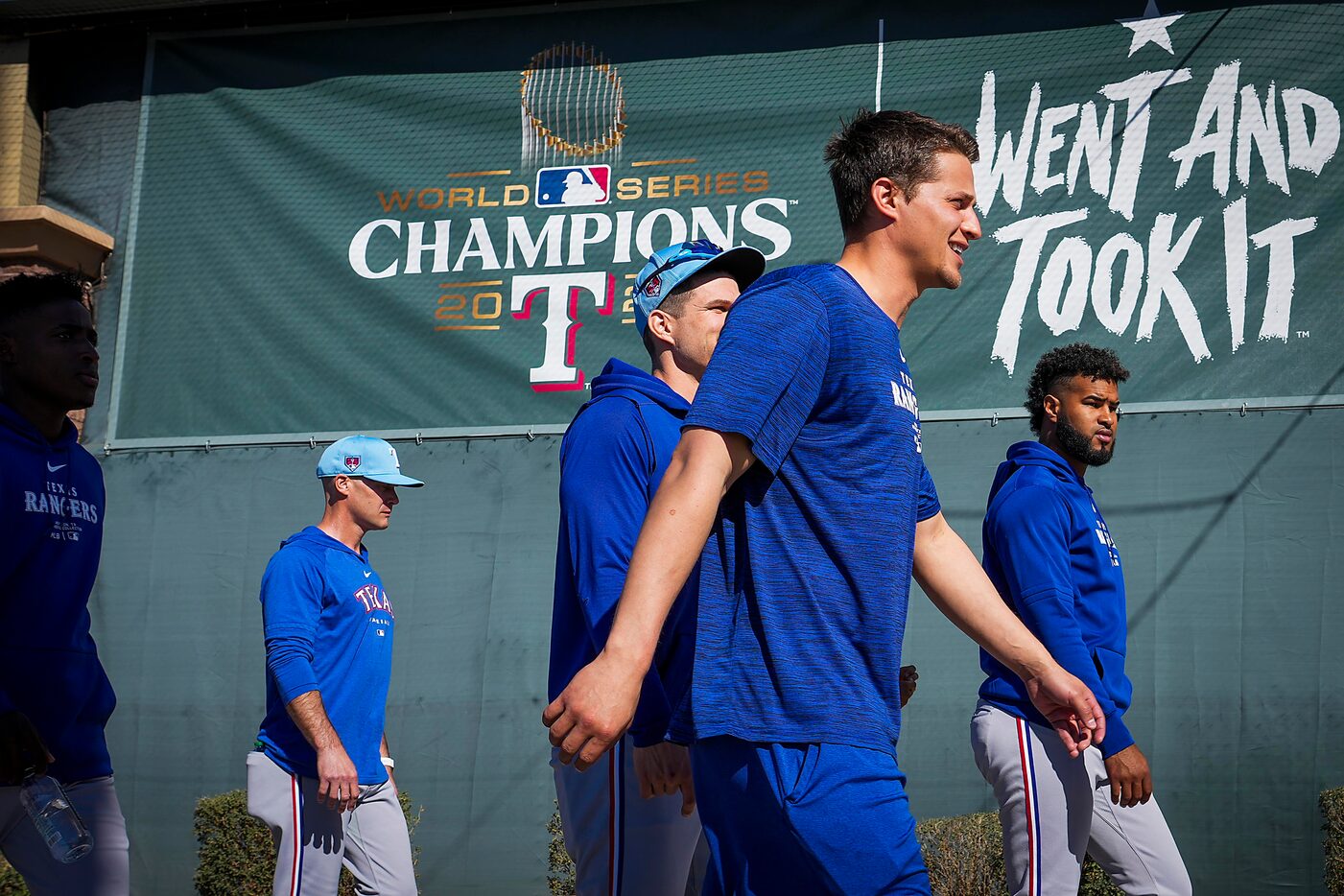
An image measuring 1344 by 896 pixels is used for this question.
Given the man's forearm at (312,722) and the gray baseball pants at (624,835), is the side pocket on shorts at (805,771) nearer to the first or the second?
the gray baseball pants at (624,835)

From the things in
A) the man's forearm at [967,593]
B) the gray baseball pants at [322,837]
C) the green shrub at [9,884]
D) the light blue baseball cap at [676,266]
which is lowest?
the green shrub at [9,884]

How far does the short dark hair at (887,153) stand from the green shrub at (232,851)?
5.84 m

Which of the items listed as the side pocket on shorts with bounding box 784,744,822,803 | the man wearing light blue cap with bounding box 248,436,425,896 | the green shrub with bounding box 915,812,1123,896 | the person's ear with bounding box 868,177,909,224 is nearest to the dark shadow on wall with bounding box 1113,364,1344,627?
the green shrub with bounding box 915,812,1123,896

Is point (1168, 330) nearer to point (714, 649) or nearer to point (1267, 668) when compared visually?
point (1267, 668)

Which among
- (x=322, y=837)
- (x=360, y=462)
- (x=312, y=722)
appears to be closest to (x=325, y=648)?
(x=312, y=722)

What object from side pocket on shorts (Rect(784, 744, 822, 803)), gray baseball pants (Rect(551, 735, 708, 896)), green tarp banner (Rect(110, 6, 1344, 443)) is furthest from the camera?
green tarp banner (Rect(110, 6, 1344, 443))

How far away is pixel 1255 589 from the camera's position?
7.19 metres

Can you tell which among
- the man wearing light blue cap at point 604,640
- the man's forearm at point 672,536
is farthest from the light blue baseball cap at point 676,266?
the man's forearm at point 672,536

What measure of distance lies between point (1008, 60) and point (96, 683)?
6.30 meters

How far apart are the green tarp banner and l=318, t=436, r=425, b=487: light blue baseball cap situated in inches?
123

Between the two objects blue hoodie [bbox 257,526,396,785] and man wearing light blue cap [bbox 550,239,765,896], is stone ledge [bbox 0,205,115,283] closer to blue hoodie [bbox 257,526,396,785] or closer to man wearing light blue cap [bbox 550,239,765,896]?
blue hoodie [bbox 257,526,396,785]

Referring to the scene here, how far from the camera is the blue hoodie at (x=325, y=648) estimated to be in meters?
4.45

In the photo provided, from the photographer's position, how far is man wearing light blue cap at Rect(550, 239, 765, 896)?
2.93 metres

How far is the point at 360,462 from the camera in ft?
16.5
